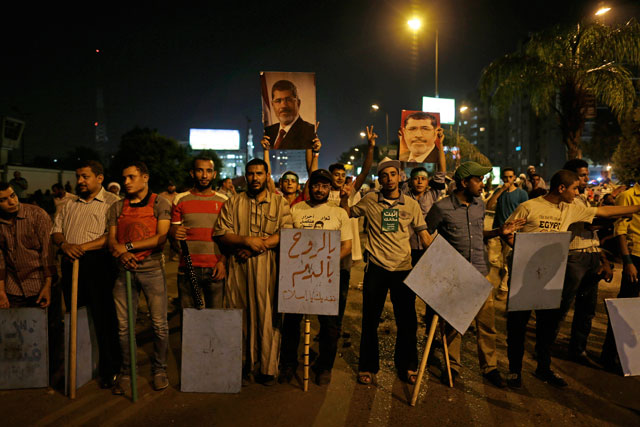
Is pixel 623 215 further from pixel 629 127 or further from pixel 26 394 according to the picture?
pixel 629 127

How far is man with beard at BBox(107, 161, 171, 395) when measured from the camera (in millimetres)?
3695

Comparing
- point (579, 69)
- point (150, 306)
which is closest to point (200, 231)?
point (150, 306)

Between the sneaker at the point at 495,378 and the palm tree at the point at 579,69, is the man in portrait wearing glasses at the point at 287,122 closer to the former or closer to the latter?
the sneaker at the point at 495,378

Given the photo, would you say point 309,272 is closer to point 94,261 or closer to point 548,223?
point 94,261

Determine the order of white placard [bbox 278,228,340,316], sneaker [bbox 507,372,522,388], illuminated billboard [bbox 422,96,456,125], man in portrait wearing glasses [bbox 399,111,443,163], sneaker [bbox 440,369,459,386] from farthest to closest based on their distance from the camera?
1. illuminated billboard [bbox 422,96,456,125]
2. man in portrait wearing glasses [bbox 399,111,443,163]
3. sneaker [bbox 440,369,459,386]
4. sneaker [bbox 507,372,522,388]
5. white placard [bbox 278,228,340,316]

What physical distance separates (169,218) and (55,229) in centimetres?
116

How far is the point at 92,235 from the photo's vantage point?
386 cm

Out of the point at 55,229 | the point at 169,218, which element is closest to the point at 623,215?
the point at 169,218

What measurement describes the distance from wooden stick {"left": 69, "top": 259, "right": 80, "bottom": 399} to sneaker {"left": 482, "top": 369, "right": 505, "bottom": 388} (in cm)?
401

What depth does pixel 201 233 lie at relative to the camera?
411cm

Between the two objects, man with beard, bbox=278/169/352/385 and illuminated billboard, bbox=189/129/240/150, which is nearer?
man with beard, bbox=278/169/352/385

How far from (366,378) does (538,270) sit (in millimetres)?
1976

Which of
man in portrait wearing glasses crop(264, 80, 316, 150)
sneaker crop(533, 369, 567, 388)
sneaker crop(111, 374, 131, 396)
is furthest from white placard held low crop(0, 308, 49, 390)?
sneaker crop(533, 369, 567, 388)

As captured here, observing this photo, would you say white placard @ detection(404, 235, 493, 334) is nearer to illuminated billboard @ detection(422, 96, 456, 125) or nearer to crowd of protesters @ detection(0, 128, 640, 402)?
crowd of protesters @ detection(0, 128, 640, 402)
